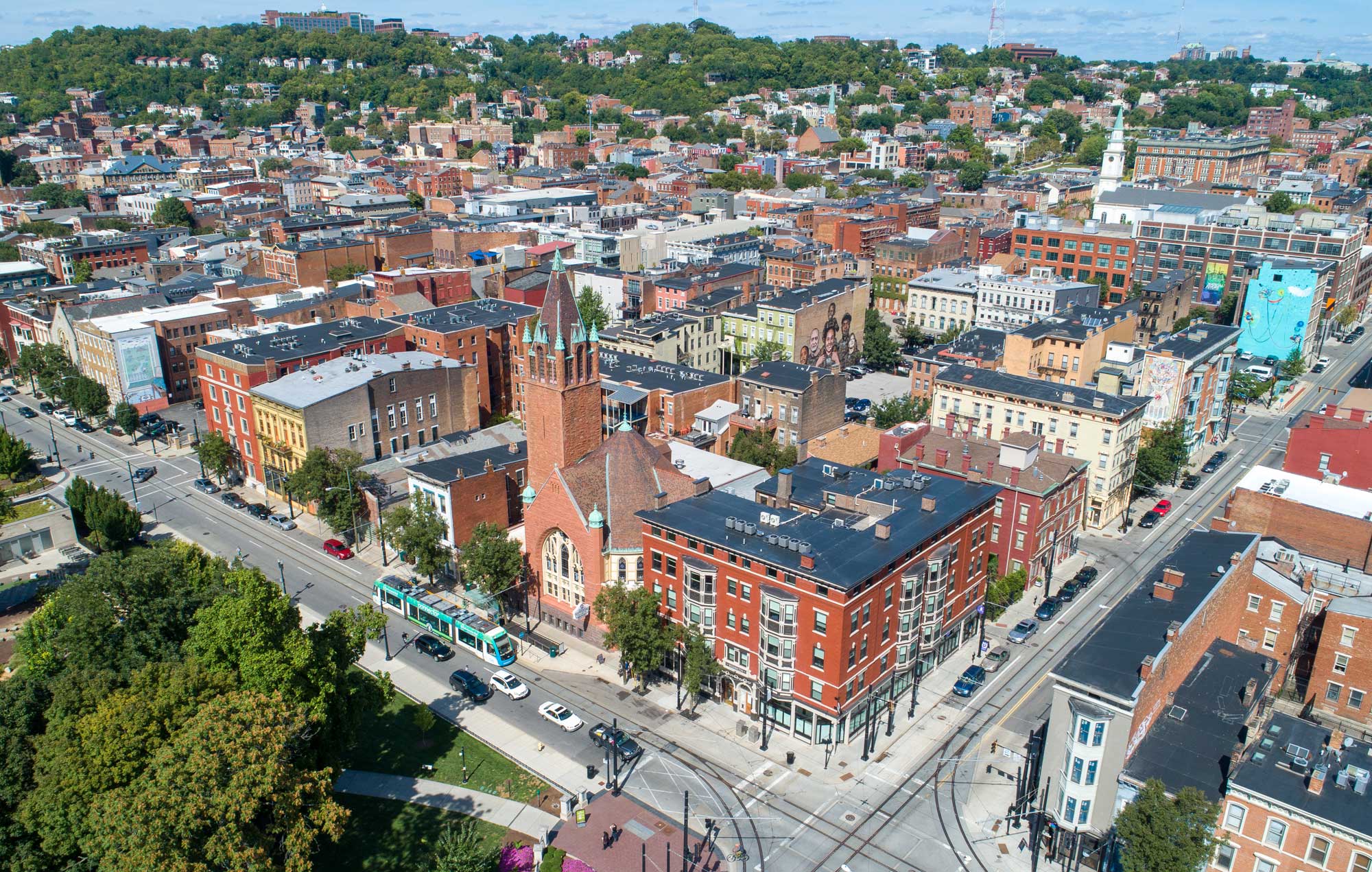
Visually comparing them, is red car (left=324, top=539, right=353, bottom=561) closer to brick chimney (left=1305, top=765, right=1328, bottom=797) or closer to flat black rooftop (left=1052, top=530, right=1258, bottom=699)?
flat black rooftop (left=1052, top=530, right=1258, bottom=699)

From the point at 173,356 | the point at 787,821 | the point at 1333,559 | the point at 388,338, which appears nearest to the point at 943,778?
the point at 787,821

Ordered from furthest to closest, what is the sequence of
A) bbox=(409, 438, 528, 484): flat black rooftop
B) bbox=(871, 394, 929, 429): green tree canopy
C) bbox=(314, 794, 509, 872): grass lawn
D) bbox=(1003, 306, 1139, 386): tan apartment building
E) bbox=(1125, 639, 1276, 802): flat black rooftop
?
bbox=(1003, 306, 1139, 386): tan apartment building
bbox=(871, 394, 929, 429): green tree canopy
bbox=(409, 438, 528, 484): flat black rooftop
bbox=(314, 794, 509, 872): grass lawn
bbox=(1125, 639, 1276, 802): flat black rooftop

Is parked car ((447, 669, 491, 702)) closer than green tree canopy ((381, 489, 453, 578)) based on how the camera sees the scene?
Yes

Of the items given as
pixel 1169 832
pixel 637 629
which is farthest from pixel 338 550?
pixel 1169 832

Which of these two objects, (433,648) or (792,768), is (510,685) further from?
(792,768)

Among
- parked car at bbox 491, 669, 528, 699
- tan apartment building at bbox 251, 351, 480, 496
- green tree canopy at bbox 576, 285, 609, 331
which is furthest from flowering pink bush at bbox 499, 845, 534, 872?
green tree canopy at bbox 576, 285, 609, 331

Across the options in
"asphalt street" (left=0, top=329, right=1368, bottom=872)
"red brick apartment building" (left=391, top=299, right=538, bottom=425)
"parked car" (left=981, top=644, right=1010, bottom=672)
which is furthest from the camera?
"red brick apartment building" (left=391, top=299, right=538, bottom=425)

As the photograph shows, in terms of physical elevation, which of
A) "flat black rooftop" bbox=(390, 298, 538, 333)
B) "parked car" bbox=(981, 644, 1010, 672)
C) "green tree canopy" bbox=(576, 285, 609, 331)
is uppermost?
"flat black rooftop" bbox=(390, 298, 538, 333)

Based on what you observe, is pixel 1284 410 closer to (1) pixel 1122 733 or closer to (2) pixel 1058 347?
(2) pixel 1058 347
